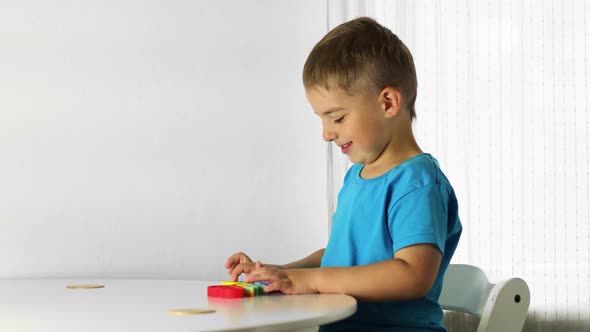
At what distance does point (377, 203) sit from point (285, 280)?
204 millimetres

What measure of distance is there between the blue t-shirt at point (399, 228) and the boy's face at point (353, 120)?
0.06 metres

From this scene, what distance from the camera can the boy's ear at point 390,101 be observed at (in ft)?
4.06

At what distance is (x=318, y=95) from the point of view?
4.12 ft

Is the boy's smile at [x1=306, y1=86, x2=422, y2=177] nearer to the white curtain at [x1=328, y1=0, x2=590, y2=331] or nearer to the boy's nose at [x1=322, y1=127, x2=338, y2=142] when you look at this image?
the boy's nose at [x1=322, y1=127, x2=338, y2=142]

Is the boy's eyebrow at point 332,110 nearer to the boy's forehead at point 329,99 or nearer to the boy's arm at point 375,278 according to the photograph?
the boy's forehead at point 329,99

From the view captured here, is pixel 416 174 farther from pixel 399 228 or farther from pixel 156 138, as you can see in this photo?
pixel 156 138

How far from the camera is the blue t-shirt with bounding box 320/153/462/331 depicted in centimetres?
113

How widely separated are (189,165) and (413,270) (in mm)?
917

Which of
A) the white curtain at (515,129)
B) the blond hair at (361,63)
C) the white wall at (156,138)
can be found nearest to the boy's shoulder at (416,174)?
the blond hair at (361,63)

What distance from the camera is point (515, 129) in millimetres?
2176

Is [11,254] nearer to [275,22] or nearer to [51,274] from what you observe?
[51,274]

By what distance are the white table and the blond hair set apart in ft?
1.10

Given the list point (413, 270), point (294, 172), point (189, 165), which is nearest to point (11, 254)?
point (189, 165)

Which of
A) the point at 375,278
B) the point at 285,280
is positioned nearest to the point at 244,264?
the point at 285,280
